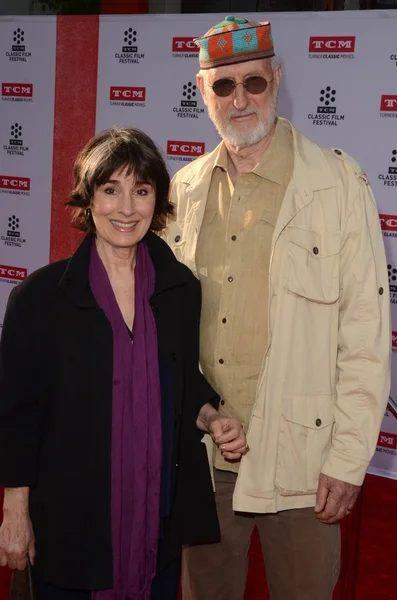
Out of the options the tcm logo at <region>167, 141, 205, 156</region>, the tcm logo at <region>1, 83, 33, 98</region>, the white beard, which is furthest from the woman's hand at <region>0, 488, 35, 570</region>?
the tcm logo at <region>1, 83, 33, 98</region>

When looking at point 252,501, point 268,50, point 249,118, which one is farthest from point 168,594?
point 268,50

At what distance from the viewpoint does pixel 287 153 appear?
278 cm

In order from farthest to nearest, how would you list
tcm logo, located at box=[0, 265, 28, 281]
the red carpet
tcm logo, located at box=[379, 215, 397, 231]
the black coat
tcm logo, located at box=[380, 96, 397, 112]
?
1. tcm logo, located at box=[0, 265, 28, 281]
2. tcm logo, located at box=[379, 215, 397, 231]
3. tcm logo, located at box=[380, 96, 397, 112]
4. the red carpet
5. the black coat

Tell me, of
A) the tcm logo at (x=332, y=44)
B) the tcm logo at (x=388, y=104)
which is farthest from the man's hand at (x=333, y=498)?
the tcm logo at (x=332, y=44)

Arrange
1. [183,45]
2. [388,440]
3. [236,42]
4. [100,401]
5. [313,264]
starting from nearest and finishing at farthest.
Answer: [100,401]
[313,264]
[236,42]
[388,440]
[183,45]

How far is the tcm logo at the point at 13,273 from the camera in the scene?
619cm

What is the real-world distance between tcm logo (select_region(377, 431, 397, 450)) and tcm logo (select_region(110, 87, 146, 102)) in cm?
265

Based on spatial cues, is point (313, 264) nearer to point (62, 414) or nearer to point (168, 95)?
point (62, 414)

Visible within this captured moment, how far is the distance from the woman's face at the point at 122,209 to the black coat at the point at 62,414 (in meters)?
0.10

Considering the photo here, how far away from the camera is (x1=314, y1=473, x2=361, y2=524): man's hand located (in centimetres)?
258

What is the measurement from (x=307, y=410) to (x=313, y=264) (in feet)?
1.51

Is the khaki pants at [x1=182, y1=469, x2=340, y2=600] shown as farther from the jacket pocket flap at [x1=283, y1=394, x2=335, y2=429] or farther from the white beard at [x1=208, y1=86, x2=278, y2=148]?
the white beard at [x1=208, y1=86, x2=278, y2=148]

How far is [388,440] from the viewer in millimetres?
5000

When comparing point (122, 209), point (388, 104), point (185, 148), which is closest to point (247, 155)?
point (122, 209)
